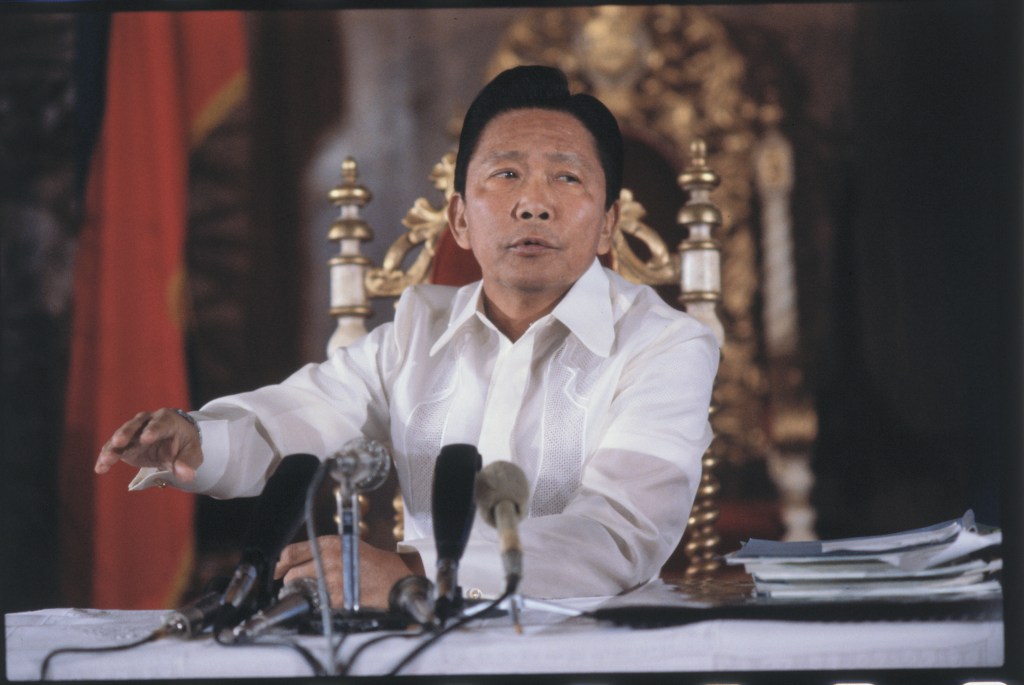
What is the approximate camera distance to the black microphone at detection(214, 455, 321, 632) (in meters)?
1.34

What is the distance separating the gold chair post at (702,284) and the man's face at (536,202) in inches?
9.4

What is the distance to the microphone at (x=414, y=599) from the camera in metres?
1.35

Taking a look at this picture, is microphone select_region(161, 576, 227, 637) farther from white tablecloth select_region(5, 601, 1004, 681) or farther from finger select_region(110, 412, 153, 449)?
finger select_region(110, 412, 153, 449)

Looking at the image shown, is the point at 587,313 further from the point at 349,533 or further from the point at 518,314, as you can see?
the point at 349,533

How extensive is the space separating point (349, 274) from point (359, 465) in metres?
0.96

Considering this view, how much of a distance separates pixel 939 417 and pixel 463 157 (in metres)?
1.01

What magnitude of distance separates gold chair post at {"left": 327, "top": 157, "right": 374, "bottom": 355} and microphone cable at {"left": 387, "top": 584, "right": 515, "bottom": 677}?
1.03 m

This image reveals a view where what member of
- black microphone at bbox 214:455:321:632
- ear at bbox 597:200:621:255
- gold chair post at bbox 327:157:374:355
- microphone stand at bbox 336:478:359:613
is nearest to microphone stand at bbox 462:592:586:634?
microphone stand at bbox 336:478:359:613

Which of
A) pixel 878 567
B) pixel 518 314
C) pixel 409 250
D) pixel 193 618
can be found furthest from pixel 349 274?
pixel 878 567

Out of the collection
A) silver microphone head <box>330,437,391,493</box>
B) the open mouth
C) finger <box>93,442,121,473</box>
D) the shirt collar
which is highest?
the open mouth

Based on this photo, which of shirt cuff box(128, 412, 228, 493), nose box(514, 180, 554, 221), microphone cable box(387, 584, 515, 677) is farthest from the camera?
nose box(514, 180, 554, 221)

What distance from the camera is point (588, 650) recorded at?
1344 mm

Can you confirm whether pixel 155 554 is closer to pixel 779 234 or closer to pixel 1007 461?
pixel 779 234

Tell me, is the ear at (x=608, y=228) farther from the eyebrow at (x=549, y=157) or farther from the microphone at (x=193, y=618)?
the microphone at (x=193, y=618)
